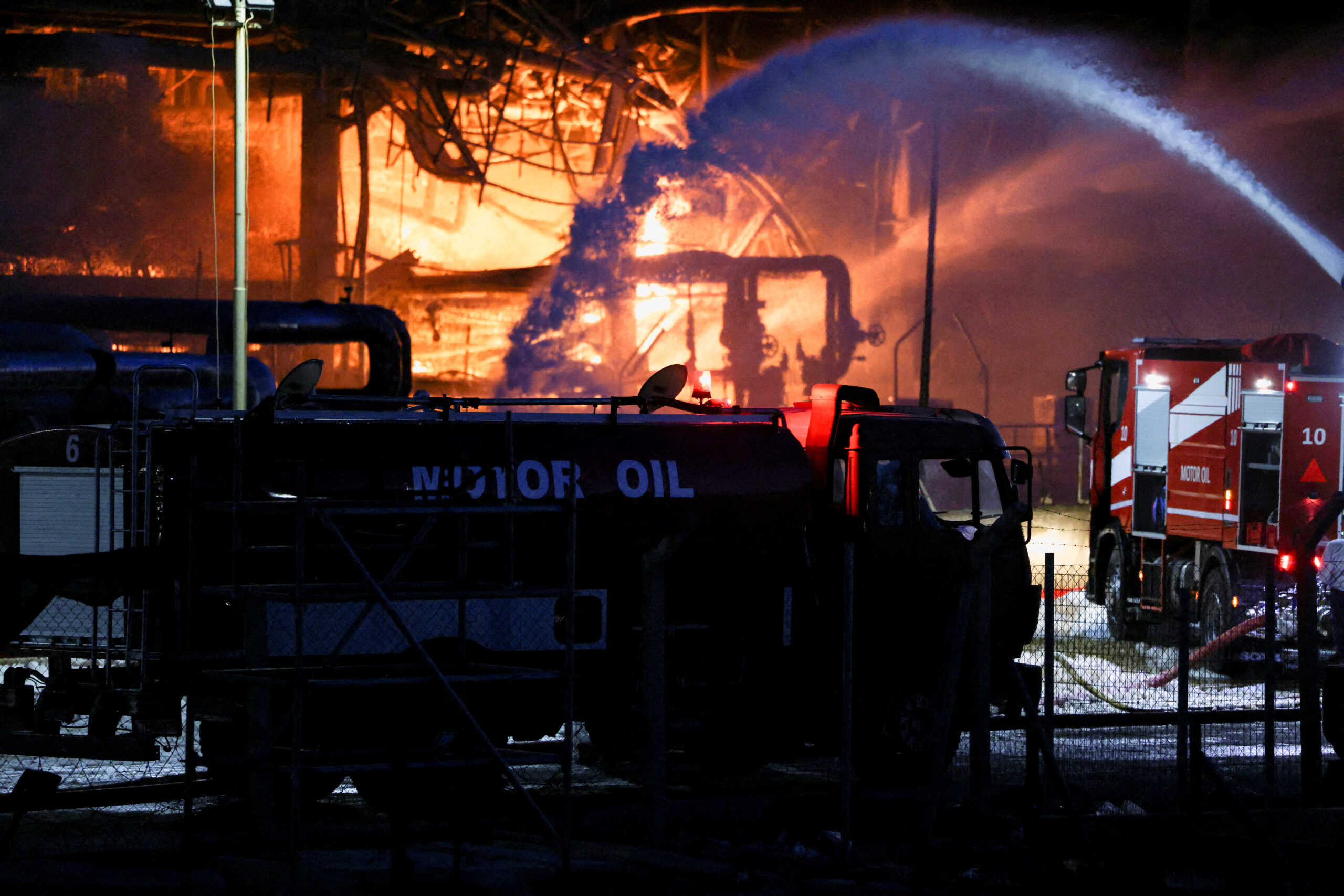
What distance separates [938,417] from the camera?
10.8m

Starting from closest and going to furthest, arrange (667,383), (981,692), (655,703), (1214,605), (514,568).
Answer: (981,692) < (655,703) < (514,568) < (667,383) < (1214,605)

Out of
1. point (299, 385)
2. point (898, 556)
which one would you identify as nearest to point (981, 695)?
point (898, 556)

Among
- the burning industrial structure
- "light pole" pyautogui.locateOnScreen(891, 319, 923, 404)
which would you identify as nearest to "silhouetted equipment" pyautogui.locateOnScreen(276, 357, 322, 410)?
the burning industrial structure

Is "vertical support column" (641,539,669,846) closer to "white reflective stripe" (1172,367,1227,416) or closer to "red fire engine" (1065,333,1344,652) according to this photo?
"red fire engine" (1065,333,1344,652)

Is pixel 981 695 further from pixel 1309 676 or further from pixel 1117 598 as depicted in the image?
pixel 1117 598

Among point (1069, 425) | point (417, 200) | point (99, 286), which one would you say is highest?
point (417, 200)

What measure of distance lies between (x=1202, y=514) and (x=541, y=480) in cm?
1023

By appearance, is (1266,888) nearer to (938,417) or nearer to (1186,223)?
(938,417)

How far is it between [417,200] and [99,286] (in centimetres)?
689

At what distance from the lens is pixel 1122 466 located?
18516 mm

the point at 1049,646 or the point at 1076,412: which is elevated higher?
the point at 1076,412

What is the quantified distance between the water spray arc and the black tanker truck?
902 inches

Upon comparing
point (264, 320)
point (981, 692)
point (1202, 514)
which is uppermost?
point (264, 320)

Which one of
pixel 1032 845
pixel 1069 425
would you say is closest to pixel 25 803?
pixel 1032 845
